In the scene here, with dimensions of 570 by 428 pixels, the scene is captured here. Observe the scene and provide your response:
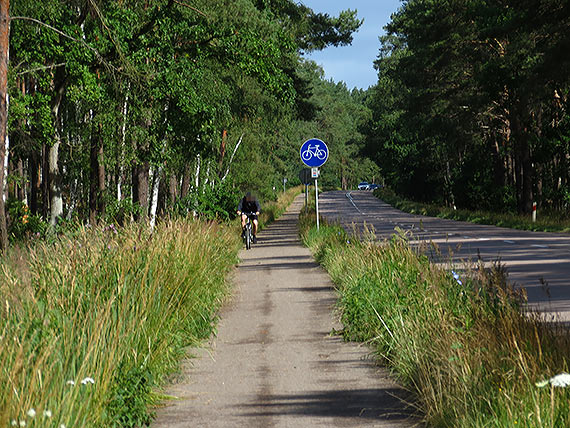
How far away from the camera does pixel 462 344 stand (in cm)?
710

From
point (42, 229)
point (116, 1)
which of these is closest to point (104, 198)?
point (42, 229)

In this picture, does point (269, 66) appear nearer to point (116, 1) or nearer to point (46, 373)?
point (116, 1)

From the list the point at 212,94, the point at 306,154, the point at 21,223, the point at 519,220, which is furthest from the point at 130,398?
the point at 519,220

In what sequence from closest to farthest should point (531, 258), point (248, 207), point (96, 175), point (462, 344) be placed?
1. point (462, 344)
2. point (531, 258)
3. point (248, 207)
4. point (96, 175)

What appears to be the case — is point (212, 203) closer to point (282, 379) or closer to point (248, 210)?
point (248, 210)

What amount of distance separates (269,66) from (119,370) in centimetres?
Answer: 1729

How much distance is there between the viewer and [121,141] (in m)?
26.3

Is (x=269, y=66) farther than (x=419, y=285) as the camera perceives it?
Yes

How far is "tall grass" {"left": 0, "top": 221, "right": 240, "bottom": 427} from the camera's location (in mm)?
5375

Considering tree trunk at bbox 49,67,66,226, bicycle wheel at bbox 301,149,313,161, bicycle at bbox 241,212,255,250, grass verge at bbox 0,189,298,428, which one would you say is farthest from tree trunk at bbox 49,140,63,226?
grass verge at bbox 0,189,298,428

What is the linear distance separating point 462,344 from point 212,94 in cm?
1872

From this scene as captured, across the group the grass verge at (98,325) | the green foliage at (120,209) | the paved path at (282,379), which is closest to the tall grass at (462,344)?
the paved path at (282,379)

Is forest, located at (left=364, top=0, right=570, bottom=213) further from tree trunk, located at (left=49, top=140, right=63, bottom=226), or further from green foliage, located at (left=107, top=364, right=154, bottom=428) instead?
green foliage, located at (left=107, top=364, right=154, bottom=428)

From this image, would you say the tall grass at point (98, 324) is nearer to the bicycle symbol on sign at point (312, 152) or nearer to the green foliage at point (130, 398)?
the green foliage at point (130, 398)
